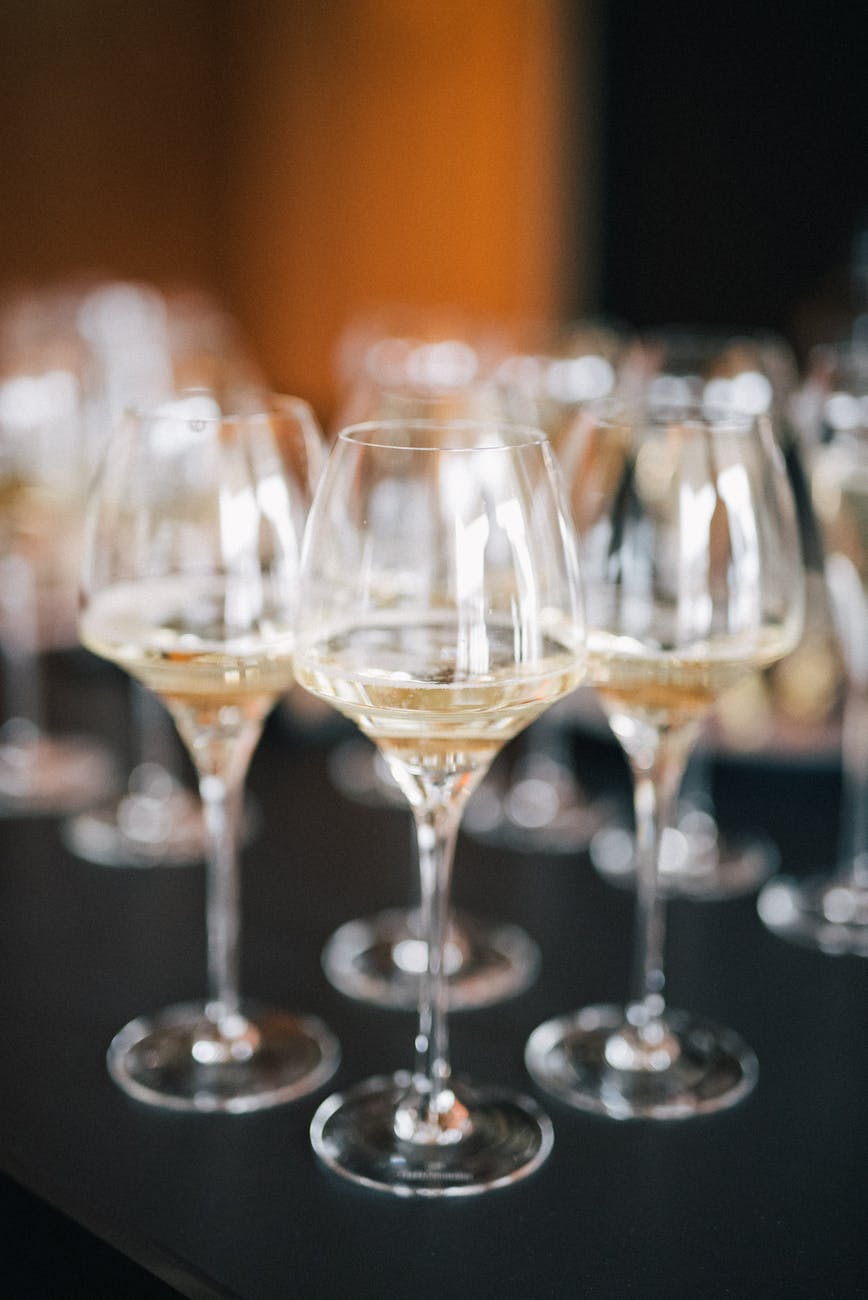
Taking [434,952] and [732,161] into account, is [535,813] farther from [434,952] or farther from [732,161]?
[732,161]

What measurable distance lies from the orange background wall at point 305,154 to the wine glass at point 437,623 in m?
4.14

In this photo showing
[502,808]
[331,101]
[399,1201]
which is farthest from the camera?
[331,101]

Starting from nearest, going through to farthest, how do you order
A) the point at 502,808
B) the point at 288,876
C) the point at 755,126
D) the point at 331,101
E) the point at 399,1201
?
the point at 399,1201, the point at 288,876, the point at 502,808, the point at 755,126, the point at 331,101

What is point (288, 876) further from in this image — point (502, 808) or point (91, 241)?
point (91, 241)

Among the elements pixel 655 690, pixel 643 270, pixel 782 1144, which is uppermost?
pixel 643 270

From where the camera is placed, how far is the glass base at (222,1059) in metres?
0.91

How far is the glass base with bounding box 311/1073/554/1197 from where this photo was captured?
83 centimetres

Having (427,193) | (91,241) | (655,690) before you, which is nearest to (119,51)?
(91,241)

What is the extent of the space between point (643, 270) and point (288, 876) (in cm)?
401

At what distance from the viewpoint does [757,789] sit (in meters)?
1.39

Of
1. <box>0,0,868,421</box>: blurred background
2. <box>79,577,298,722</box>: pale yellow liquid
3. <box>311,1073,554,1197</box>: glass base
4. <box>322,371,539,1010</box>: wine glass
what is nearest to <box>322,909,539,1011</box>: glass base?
<box>322,371,539,1010</box>: wine glass

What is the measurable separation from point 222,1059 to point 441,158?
447 cm

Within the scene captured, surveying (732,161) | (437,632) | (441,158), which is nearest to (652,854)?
(437,632)

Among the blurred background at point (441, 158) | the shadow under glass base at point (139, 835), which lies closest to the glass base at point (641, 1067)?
the shadow under glass base at point (139, 835)
